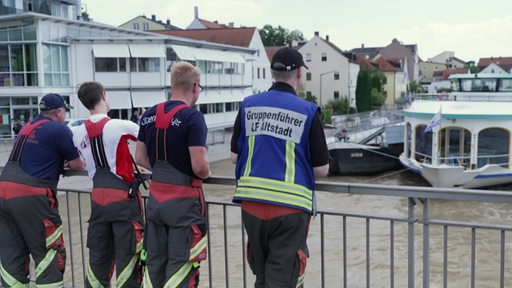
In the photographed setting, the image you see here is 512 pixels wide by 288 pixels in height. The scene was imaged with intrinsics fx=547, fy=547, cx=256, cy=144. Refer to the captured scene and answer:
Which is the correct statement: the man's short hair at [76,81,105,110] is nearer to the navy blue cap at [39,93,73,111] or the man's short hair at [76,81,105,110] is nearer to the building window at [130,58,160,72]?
the navy blue cap at [39,93,73,111]

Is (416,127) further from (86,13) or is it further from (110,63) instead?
(86,13)

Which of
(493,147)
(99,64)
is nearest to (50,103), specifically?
(493,147)

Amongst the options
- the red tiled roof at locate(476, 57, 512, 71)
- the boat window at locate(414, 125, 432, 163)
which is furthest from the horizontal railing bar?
the red tiled roof at locate(476, 57, 512, 71)

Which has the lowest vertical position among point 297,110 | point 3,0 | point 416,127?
point 416,127

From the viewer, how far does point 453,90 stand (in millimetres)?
27062

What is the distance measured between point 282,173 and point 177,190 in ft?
2.54

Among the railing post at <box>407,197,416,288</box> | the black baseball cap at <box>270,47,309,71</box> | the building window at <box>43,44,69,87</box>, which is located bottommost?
the railing post at <box>407,197,416,288</box>

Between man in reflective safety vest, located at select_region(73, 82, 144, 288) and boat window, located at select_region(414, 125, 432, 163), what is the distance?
65.0 ft

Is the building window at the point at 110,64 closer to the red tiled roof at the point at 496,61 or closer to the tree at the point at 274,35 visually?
the tree at the point at 274,35

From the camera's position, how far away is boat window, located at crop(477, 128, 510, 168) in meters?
20.9

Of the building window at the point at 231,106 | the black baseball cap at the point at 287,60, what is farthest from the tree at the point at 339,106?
the black baseball cap at the point at 287,60

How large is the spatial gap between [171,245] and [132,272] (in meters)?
0.66

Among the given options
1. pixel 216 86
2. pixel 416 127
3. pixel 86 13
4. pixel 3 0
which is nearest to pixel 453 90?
pixel 416 127

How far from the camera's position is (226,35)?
180 ft
